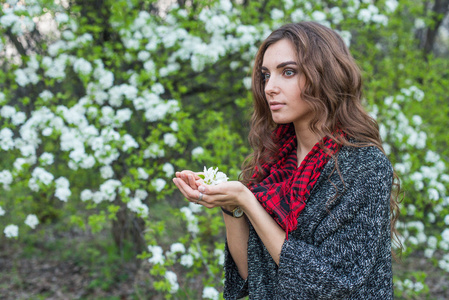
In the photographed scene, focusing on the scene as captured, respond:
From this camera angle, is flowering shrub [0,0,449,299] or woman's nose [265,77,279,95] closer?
woman's nose [265,77,279,95]

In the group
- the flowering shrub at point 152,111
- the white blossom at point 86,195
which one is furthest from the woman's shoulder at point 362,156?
the white blossom at point 86,195

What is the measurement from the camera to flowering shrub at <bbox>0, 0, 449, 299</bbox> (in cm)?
290

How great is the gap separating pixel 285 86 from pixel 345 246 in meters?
0.63

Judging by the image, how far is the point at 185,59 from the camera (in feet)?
11.3

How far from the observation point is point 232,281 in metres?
1.74

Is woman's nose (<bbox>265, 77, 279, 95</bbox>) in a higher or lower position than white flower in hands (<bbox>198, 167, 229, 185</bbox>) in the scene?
higher

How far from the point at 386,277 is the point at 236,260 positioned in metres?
0.62

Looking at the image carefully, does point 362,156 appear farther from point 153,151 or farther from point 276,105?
point 153,151

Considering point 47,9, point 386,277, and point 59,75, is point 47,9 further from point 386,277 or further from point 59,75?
point 386,277

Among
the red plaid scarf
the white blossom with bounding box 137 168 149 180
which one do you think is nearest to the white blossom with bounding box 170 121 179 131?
the white blossom with bounding box 137 168 149 180

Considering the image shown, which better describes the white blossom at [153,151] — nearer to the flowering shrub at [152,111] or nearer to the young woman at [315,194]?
the flowering shrub at [152,111]

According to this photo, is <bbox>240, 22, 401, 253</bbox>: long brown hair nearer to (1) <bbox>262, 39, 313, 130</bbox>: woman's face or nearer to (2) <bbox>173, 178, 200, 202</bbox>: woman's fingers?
(1) <bbox>262, 39, 313, 130</bbox>: woman's face

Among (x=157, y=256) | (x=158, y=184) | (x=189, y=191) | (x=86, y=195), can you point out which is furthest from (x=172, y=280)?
(x=189, y=191)

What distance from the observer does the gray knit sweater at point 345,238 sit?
50.4 inches
